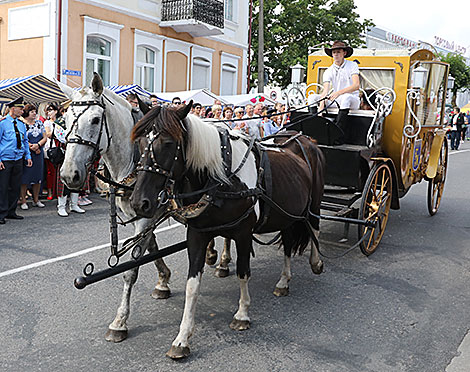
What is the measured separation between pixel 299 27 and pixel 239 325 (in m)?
27.0

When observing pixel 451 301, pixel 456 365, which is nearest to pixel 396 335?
pixel 456 365

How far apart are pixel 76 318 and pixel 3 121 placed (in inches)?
198

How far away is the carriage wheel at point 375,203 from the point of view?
19.7 feet

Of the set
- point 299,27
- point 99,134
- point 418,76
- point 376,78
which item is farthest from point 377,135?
point 299,27

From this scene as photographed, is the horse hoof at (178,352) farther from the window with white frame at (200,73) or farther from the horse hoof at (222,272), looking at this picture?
the window with white frame at (200,73)

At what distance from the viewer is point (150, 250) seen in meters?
4.46

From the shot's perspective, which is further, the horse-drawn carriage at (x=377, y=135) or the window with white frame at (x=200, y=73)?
the window with white frame at (x=200, y=73)

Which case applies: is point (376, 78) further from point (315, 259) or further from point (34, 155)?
point (34, 155)

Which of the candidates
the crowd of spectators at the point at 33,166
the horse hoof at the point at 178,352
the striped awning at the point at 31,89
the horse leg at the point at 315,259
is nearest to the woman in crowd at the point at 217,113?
the crowd of spectators at the point at 33,166

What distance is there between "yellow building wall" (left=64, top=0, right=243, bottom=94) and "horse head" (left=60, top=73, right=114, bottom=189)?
1120cm

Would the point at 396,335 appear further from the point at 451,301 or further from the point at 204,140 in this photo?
the point at 204,140

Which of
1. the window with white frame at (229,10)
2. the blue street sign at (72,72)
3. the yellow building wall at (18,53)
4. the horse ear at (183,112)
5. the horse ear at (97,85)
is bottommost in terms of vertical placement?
the horse ear at (183,112)

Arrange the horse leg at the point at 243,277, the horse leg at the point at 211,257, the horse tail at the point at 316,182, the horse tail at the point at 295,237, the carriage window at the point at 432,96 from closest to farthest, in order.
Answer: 1. the horse leg at the point at 243,277
2. the horse tail at the point at 295,237
3. the horse tail at the point at 316,182
4. the horse leg at the point at 211,257
5. the carriage window at the point at 432,96

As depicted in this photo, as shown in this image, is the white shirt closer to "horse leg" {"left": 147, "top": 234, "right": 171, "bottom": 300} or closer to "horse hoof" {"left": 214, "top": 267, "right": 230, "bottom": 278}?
"horse hoof" {"left": 214, "top": 267, "right": 230, "bottom": 278}
